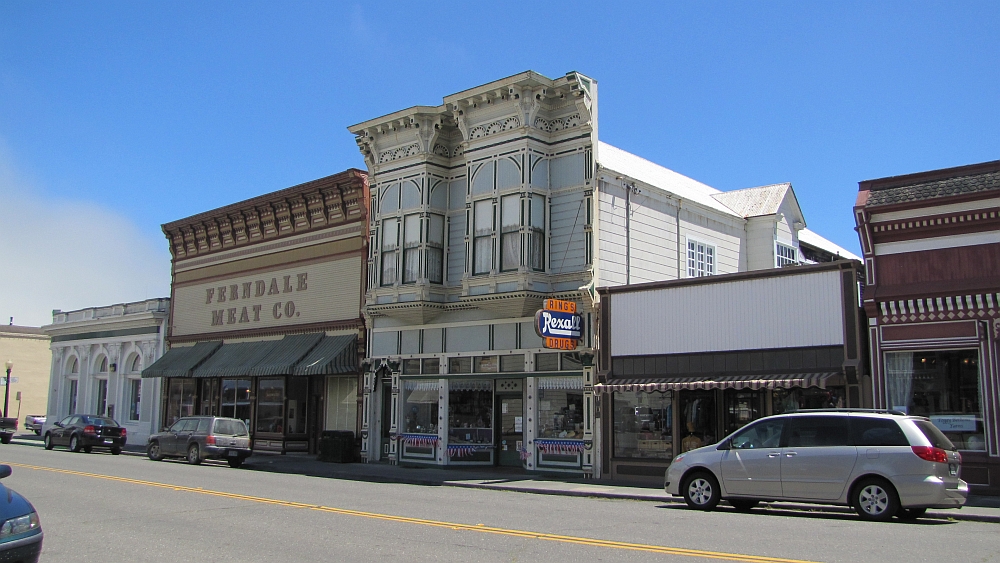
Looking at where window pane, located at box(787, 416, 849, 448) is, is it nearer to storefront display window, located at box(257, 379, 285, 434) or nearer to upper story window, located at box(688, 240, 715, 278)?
upper story window, located at box(688, 240, 715, 278)

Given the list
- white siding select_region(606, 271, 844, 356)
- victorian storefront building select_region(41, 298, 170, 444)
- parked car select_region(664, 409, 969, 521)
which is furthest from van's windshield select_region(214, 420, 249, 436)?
parked car select_region(664, 409, 969, 521)

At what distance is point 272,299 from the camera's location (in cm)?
3241

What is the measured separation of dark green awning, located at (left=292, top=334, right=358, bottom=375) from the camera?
2762 centimetres

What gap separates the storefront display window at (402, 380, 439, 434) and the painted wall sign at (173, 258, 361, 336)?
13.2 ft

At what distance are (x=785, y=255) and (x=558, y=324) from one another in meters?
11.5

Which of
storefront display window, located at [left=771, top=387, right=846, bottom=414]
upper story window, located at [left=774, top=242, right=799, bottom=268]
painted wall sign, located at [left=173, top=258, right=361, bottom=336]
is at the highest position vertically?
upper story window, located at [left=774, top=242, right=799, bottom=268]

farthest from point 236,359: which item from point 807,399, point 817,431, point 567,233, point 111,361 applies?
point 817,431

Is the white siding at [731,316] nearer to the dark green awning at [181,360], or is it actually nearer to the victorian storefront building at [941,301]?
the victorian storefront building at [941,301]

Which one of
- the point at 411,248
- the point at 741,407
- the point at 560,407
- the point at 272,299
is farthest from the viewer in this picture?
the point at 272,299

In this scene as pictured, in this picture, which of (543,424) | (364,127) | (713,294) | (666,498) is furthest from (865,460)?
(364,127)

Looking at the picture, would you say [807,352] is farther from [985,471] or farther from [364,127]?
[364,127]

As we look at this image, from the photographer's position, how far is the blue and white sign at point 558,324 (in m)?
20.5

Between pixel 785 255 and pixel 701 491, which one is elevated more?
pixel 785 255

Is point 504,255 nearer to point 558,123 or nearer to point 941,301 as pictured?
point 558,123
